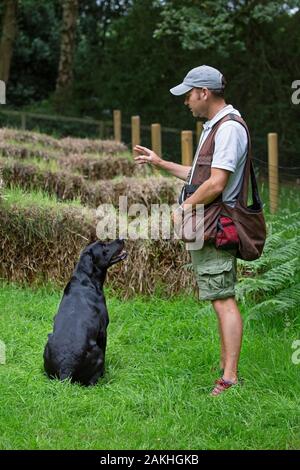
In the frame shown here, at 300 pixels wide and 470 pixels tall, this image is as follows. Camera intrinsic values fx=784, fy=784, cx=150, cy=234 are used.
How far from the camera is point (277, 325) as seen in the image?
632 cm

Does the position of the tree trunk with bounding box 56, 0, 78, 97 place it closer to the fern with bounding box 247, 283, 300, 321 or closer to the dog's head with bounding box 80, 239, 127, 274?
the fern with bounding box 247, 283, 300, 321

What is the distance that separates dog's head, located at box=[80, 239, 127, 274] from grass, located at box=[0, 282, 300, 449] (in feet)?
2.35

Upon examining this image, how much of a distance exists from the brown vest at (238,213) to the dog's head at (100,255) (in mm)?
1067

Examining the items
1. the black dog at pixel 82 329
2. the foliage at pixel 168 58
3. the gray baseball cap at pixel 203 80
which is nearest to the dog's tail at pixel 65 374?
the black dog at pixel 82 329

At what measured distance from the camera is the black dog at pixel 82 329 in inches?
207

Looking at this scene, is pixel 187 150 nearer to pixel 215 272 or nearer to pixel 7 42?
pixel 215 272

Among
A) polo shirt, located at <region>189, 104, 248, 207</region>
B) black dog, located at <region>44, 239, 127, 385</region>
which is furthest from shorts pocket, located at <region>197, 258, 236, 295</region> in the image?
black dog, located at <region>44, 239, 127, 385</region>

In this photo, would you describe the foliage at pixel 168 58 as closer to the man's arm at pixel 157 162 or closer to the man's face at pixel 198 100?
the man's arm at pixel 157 162

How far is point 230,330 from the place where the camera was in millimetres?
5016

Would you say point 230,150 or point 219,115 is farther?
point 219,115

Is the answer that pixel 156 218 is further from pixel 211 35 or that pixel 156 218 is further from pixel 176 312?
pixel 211 35

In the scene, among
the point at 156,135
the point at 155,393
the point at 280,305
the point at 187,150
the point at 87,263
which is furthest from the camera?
the point at 156,135

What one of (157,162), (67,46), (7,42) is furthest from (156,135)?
(7,42)

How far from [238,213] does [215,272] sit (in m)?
0.41
